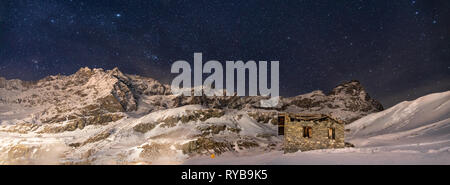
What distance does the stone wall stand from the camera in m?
33.3

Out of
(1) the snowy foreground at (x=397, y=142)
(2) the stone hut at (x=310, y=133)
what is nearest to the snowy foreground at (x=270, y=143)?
(1) the snowy foreground at (x=397, y=142)

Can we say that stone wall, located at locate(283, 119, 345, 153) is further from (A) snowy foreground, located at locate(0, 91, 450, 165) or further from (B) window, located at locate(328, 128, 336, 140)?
(A) snowy foreground, located at locate(0, 91, 450, 165)

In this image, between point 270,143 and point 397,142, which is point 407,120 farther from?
point 270,143

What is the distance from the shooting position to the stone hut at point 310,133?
33375mm

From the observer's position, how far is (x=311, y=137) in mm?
33500

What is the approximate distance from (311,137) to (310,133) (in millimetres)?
500

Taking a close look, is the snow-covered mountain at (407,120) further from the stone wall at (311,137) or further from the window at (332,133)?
the stone wall at (311,137)

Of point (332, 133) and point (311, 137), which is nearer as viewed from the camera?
point (311, 137)

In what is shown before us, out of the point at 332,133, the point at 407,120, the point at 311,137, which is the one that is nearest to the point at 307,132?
the point at 311,137

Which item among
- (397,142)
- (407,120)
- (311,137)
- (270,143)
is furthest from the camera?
(270,143)
